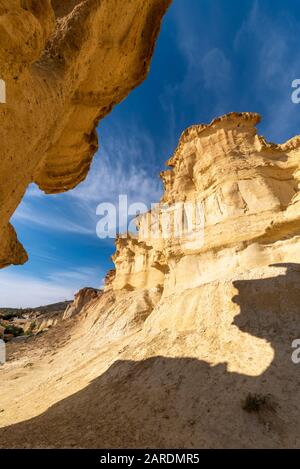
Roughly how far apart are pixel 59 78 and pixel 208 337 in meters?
10.4

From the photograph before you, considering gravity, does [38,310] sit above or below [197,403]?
above

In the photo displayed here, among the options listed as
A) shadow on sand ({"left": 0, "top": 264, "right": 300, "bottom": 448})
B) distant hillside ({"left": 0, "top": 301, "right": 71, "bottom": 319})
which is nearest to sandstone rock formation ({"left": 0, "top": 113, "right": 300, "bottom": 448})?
shadow on sand ({"left": 0, "top": 264, "right": 300, "bottom": 448})

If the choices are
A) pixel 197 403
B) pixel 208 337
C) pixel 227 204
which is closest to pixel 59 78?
pixel 197 403

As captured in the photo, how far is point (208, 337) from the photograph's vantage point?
11227 mm

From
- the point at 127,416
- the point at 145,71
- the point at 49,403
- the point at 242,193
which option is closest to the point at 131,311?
the point at 49,403

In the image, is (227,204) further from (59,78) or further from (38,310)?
(38,310)

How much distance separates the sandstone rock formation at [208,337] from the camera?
286 inches

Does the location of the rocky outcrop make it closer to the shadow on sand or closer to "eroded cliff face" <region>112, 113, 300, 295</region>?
"eroded cliff face" <region>112, 113, 300, 295</region>

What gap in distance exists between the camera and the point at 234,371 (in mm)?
8891

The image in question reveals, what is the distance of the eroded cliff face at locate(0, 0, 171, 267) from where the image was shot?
14.3ft

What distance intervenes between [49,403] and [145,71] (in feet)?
46.9

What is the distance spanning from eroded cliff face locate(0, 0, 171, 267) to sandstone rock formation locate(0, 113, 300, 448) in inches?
237

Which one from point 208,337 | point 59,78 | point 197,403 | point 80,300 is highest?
point 80,300

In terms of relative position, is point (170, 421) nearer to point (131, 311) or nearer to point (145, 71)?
point (145, 71)
